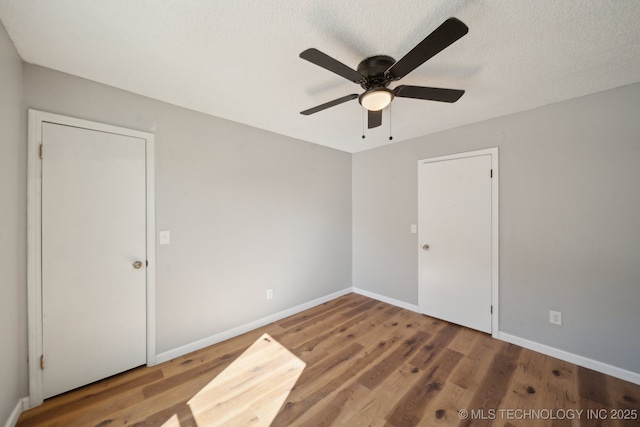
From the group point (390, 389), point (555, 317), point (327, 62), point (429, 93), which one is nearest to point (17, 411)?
point (390, 389)

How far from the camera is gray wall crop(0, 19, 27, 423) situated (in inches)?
52.6

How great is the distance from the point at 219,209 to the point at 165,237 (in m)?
0.56

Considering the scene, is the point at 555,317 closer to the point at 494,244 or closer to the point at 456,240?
the point at 494,244

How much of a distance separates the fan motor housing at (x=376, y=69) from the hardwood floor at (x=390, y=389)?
7.40 feet

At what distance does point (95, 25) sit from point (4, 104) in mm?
707

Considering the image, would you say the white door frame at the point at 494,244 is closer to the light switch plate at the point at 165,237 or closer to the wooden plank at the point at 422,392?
the wooden plank at the point at 422,392

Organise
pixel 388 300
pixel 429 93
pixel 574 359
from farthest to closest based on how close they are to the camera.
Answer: pixel 388 300 → pixel 574 359 → pixel 429 93

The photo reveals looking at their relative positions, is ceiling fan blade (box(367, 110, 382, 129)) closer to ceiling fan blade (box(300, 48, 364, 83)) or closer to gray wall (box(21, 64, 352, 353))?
ceiling fan blade (box(300, 48, 364, 83))

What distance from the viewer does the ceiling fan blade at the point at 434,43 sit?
97 centimetres

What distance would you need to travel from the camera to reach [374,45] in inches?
56.5

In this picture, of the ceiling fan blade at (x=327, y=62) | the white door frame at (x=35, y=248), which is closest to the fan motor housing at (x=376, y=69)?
the ceiling fan blade at (x=327, y=62)

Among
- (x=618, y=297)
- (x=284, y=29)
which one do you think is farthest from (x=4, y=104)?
(x=618, y=297)

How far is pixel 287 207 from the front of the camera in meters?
3.13

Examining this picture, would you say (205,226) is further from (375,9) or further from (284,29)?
(375,9)
